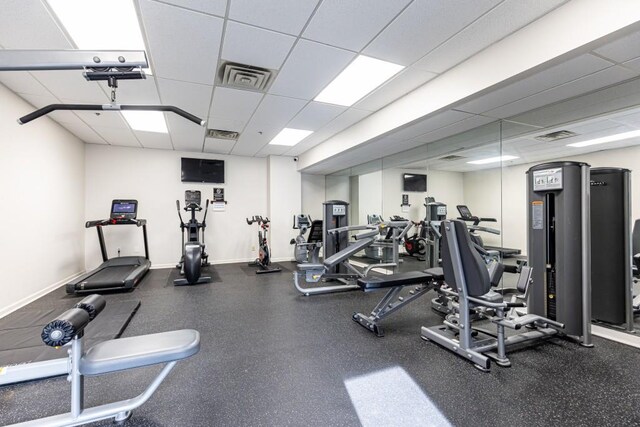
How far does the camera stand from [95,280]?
4.39 meters

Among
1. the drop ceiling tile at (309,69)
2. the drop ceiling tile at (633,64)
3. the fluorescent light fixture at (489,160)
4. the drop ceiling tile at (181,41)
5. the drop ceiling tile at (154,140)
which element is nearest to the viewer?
the drop ceiling tile at (181,41)

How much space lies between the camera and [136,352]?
4.75ft

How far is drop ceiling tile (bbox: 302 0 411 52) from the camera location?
6.67ft

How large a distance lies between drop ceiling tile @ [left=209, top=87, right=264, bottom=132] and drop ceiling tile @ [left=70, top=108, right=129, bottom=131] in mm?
1384

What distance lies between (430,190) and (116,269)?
22.8ft

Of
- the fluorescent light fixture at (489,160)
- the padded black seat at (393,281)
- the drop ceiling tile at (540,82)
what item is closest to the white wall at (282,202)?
the fluorescent light fixture at (489,160)

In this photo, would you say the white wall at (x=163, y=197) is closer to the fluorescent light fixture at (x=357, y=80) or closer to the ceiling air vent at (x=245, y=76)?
the ceiling air vent at (x=245, y=76)

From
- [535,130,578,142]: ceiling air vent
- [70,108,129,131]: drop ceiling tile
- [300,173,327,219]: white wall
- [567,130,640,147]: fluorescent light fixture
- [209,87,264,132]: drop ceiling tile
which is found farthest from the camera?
[300,173,327,219]: white wall

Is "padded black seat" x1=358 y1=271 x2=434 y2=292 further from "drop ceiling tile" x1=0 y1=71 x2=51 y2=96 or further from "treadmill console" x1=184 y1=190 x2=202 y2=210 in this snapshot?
"treadmill console" x1=184 y1=190 x2=202 y2=210

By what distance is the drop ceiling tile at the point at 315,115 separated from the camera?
395 cm

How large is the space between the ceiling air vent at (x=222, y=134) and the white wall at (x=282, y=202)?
1727 millimetres

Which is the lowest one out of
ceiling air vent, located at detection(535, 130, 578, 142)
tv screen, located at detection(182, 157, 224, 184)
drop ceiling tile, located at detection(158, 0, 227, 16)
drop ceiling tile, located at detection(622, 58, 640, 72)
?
tv screen, located at detection(182, 157, 224, 184)

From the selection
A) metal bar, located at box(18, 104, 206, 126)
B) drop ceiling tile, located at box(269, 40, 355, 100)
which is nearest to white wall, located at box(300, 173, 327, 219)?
drop ceiling tile, located at box(269, 40, 355, 100)

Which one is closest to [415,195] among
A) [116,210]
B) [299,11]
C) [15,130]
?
[299,11]
